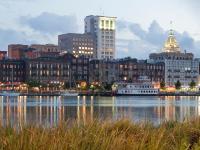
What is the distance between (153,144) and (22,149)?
2.38m

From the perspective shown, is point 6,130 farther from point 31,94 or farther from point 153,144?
point 31,94

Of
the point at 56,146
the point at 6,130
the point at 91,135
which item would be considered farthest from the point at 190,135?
the point at 56,146

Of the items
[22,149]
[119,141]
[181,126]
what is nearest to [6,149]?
[22,149]

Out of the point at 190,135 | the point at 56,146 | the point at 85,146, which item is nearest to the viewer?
the point at 56,146

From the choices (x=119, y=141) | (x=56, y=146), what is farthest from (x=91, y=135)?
(x=56, y=146)

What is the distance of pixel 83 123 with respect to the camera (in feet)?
41.0

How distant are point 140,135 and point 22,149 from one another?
490 centimetres

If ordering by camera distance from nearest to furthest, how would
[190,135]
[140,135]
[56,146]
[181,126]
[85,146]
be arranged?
[56,146] < [85,146] < [140,135] < [190,135] < [181,126]

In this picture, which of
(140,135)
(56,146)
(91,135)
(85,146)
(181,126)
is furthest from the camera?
(181,126)

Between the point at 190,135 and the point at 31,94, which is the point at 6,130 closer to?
the point at 190,135

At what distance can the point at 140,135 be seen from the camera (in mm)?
12219

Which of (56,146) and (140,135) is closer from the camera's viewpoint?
(56,146)

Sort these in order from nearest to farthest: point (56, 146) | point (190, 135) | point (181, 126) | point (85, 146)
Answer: point (56, 146)
point (85, 146)
point (190, 135)
point (181, 126)

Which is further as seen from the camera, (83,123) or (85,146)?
(83,123)
